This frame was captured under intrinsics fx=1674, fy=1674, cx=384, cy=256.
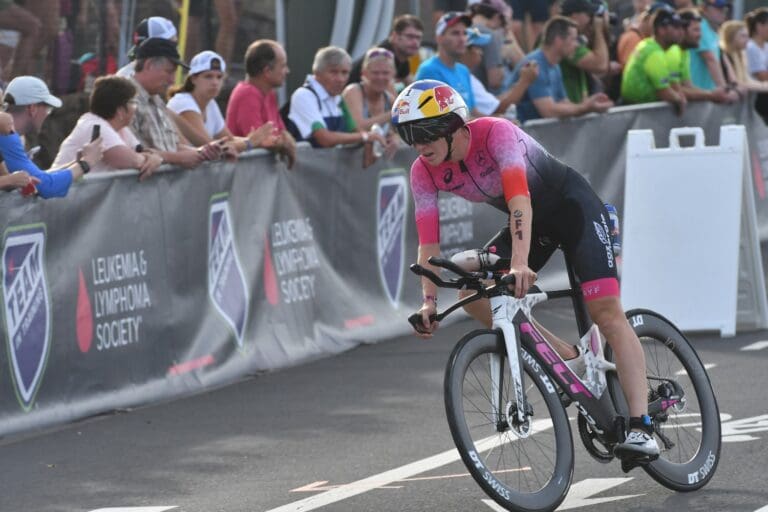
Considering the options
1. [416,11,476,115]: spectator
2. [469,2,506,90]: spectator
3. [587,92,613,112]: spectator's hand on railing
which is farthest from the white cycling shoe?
[587,92,613,112]: spectator's hand on railing

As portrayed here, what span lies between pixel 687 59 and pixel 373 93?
561 centimetres

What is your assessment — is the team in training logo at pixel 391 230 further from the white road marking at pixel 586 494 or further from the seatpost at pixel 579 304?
the seatpost at pixel 579 304

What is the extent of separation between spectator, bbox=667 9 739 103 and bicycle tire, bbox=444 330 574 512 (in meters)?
11.0

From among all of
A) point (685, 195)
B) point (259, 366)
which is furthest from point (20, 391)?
point (685, 195)

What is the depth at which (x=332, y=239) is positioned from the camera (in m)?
12.7

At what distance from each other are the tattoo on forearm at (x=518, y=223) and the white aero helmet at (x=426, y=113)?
1.35 ft

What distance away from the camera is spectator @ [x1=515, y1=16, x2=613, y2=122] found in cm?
1513

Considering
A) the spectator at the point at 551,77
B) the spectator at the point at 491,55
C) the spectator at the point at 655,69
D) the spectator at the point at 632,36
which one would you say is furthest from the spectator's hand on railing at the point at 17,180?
the spectator at the point at 632,36

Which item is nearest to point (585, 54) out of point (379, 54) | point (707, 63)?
point (707, 63)

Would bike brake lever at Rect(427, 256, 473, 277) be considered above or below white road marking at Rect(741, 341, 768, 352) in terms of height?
above

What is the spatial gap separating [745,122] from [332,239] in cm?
765

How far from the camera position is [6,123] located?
9266mm

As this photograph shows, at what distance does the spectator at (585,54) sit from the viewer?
16.0m

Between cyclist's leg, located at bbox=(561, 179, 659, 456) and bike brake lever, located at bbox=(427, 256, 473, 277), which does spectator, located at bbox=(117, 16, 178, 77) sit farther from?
bike brake lever, located at bbox=(427, 256, 473, 277)
